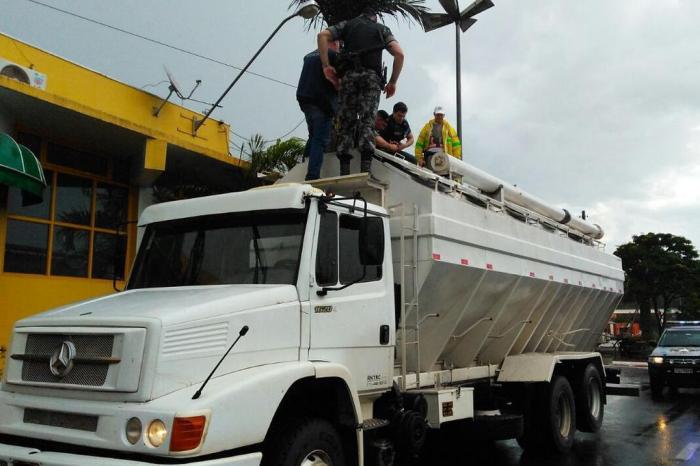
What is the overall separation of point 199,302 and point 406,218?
2.45m

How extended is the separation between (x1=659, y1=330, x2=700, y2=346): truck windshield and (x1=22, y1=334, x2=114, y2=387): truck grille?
50.2 ft

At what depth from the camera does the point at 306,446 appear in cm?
429

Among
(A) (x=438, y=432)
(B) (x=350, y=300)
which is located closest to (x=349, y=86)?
(B) (x=350, y=300)

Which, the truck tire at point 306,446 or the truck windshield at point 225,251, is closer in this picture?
the truck tire at point 306,446

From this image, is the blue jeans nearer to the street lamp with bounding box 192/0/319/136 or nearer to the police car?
the street lamp with bounding box 192/0/319/136

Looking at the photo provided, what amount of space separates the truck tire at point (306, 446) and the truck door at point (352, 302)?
516mm

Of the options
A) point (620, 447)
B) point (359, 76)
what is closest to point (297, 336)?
point (359, 76)

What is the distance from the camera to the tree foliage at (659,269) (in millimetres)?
35031

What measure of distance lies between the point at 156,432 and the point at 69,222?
27.4 feet

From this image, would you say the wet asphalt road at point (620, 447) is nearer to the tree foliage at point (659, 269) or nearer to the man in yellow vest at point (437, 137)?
the man in yellow vest at point (437, 137)

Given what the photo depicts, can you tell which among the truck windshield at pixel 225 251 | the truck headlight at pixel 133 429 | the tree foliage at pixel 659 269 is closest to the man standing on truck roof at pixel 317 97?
the truck windshield at pixel 225 251

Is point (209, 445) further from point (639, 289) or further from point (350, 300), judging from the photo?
point (639, 289)

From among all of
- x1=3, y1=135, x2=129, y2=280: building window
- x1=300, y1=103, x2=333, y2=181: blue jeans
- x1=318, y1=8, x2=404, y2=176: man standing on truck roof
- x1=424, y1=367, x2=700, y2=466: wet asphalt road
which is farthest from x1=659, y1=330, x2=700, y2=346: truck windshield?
x1=3, y1=135, x2=129, y2=280: building window

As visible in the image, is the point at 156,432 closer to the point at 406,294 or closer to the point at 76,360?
the point at 76,360
